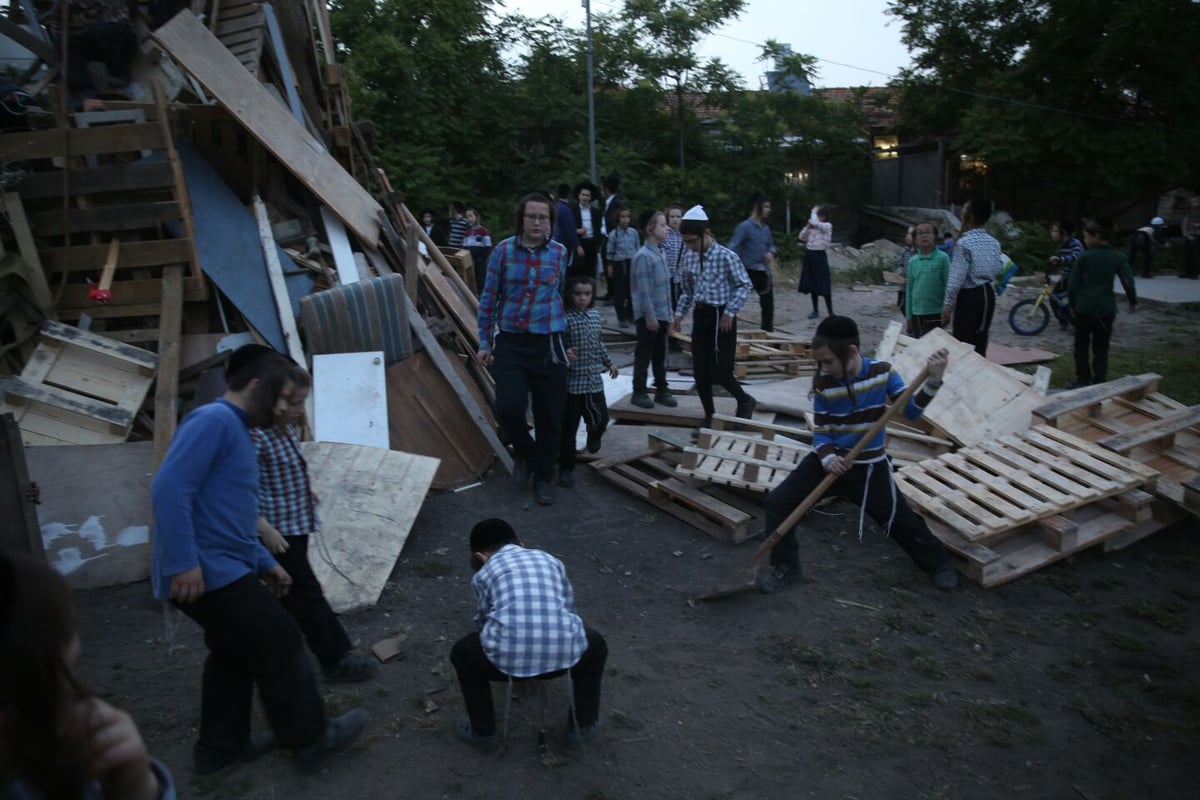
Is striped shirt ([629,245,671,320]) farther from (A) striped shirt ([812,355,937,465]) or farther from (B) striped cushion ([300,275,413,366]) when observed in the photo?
(A) striped shirt ([812,355,937,465])

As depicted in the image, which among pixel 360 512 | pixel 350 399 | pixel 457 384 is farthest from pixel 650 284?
pixel 360 512

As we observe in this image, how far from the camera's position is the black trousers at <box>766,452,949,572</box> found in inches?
179

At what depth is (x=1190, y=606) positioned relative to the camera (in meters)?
4.57

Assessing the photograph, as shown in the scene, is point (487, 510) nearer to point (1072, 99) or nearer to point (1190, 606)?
point (1190, 606)

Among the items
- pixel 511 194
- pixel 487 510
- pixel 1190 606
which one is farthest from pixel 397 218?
pixel 511 194

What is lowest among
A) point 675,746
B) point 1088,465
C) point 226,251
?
point 675,746

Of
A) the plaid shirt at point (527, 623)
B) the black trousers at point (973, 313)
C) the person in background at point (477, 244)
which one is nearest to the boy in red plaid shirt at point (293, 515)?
the plaid shirt at point (527, 623)

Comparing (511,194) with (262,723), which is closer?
(262,723)

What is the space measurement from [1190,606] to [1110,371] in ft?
18.0

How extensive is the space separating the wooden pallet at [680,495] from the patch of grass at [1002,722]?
1876 millimetres

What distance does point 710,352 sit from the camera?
6.86m

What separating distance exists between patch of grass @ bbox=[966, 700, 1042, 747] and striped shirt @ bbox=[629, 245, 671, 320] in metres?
4.60

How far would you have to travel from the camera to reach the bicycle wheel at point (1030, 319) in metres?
11.8

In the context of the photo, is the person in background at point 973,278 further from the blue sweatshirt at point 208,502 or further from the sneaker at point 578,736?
the blue sweatshirt at point 208,502
